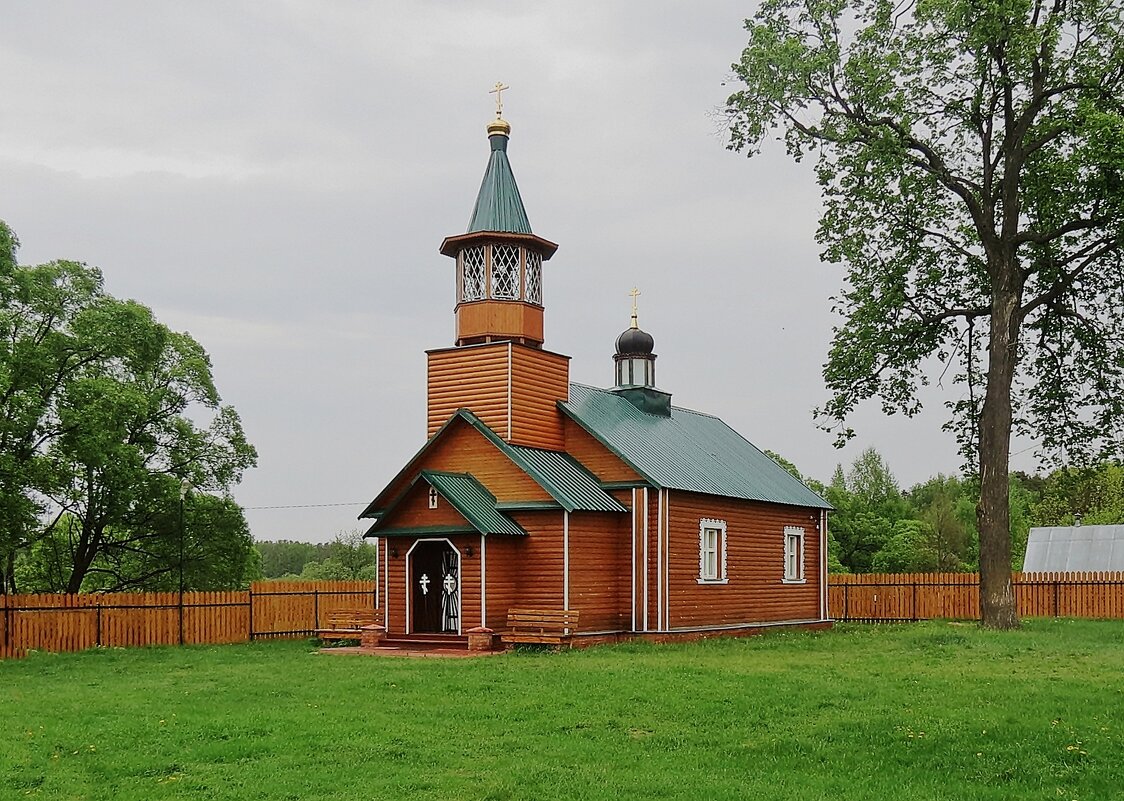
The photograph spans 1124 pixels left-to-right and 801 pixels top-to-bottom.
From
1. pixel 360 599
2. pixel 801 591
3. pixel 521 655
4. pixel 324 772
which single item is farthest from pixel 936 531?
pixel 324 772

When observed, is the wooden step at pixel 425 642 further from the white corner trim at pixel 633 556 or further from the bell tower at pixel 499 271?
the bell tower at pixel 499 271

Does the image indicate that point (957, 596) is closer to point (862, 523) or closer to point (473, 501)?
point (473, 501)

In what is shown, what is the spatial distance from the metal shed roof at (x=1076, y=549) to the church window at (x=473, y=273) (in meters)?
23.0

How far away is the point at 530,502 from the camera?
78.8ft

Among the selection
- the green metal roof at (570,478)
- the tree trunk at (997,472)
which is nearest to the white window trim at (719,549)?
the green metal roof at (570,478)

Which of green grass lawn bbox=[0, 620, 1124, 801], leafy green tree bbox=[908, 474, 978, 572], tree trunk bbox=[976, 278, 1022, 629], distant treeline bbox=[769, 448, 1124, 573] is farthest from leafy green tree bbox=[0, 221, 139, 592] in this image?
leafy green tree bbox=[908, 474, 978, 572]

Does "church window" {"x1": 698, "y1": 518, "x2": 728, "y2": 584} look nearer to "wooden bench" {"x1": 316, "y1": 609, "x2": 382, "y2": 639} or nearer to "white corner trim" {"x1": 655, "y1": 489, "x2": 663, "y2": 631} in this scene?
"white corner trim" {"x1": 655, "y1": 489, "x2": 663, "y2": 631}

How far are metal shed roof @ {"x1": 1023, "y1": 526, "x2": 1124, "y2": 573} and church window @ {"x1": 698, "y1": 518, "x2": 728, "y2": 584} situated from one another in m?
17.6

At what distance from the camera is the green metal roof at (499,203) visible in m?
26.1

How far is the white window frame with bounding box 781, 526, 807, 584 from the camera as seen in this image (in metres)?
29.9

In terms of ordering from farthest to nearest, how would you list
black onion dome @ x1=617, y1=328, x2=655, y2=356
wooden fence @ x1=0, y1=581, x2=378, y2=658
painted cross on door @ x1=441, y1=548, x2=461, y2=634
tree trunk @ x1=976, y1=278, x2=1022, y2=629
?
black onion dome @ x1=617, y1=328, x2=655, y2=356 → tree trunk @ x1=976, y1=278, x2=1022, y2=629 → wooden fence @ x1=0, y1=581, x2=378, y2=658 → painted cross on door @ x1=441, y1=548, x2=461, y2=634

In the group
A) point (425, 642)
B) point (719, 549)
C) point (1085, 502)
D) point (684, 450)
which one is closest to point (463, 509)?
point (425, 642)

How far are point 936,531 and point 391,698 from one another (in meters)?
51.3

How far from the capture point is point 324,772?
10938mm
